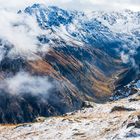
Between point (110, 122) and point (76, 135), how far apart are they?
730 inches

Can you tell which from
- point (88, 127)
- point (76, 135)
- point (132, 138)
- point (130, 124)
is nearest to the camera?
point (132, 138)

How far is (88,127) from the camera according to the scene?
195750mm

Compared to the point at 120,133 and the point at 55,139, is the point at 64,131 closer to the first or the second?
the point at 55,139

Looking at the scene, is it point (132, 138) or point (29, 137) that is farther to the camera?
point (29, 137)

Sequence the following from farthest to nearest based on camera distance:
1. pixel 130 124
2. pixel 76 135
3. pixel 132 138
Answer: pixel 76 135, pixel 130 124, pixel 132 138

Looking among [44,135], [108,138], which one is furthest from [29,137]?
[108,138]

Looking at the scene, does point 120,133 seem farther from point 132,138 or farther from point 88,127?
point 88,127

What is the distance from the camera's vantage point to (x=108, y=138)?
154m

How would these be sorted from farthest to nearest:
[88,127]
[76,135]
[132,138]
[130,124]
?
[88,127] → [76,135] → [130,124] → [132,138]

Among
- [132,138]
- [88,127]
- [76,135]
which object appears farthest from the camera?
[88,127]

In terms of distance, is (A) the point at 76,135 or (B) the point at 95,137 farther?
(A) the point at 76,135

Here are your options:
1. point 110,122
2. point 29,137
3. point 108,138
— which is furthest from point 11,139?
point 108,138

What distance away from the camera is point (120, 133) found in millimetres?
152500

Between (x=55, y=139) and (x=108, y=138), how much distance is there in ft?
112
